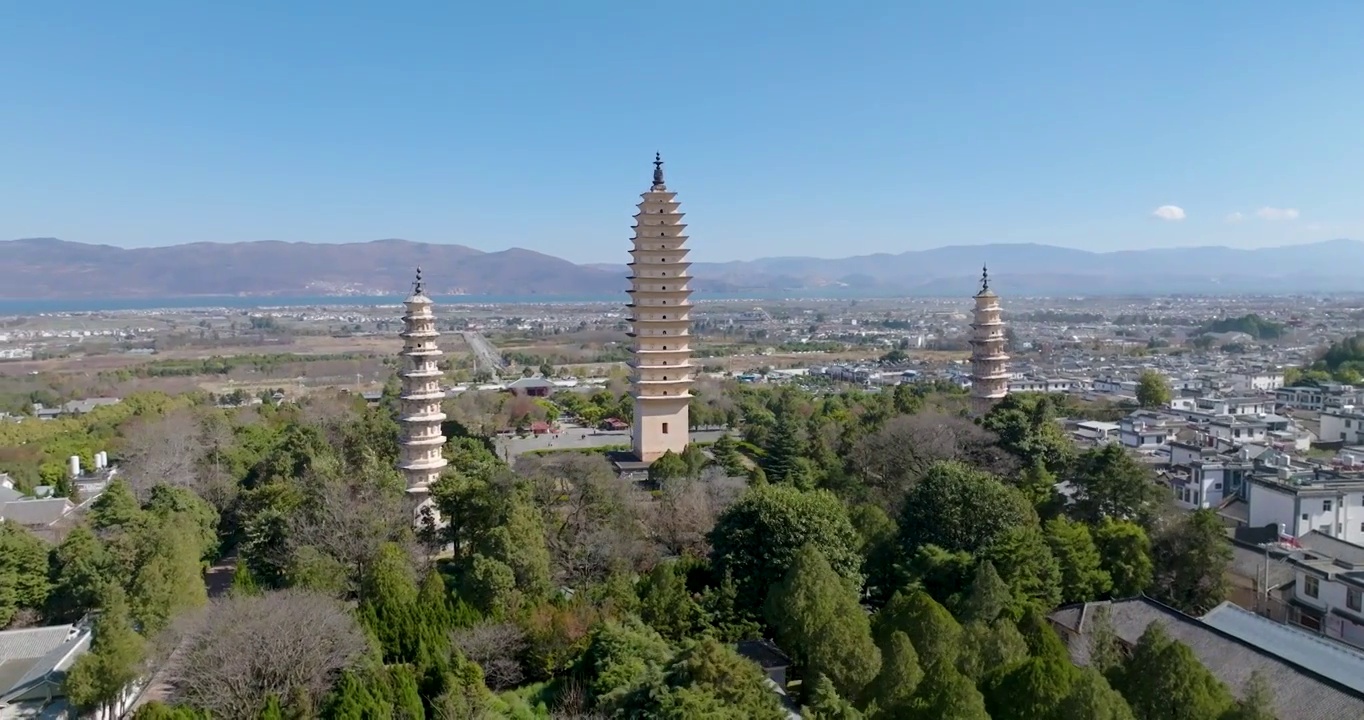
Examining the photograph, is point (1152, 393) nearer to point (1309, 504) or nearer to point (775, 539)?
point (1309, 504)

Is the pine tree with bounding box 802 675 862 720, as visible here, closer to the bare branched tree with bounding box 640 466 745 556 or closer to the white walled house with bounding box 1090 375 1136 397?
the bare branched tree with bounding box 640 466 745 556

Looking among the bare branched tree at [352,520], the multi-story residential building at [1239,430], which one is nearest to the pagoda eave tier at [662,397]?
the bare branched tree at [352,520]

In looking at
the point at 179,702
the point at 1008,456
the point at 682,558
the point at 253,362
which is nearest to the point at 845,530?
the point at 682,558

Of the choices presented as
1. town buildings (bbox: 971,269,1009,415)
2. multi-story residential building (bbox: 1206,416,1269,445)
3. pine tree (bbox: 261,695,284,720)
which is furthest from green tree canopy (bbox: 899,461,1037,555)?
multi-story residential building (bbox: 1206,416,1269,445)

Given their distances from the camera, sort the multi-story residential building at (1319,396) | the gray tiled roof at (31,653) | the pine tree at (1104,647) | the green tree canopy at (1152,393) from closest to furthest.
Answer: the pine tree at (1104,647)
the gray tiled roof at (31,653)
the multi-story residential building at (1319,396)
the green tree canopy at (1152,393)

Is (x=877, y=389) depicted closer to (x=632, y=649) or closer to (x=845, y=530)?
(x=845, y=530)

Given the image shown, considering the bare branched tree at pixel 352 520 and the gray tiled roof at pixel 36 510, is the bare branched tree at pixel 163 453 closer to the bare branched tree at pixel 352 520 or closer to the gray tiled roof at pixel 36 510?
the gray tiled roof at pixel 36 510

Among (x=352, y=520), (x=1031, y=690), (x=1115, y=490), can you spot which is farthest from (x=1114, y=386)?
(x=1031, y=690)
